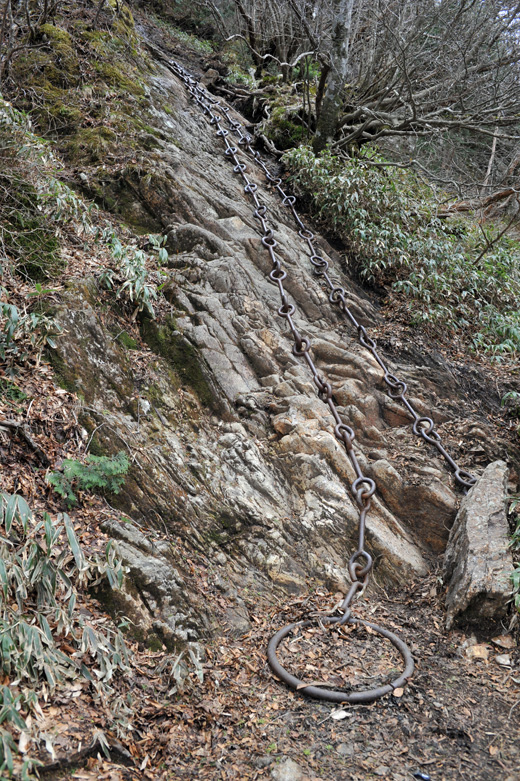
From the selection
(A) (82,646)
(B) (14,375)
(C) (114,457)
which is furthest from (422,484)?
(B) (14,375)

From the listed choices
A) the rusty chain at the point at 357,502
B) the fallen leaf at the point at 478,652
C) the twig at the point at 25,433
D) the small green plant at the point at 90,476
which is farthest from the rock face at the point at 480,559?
the twig at the point at 25,433

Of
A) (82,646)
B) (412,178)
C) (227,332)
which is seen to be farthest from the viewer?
(412,178)

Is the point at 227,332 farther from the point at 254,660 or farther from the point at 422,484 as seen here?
the point at 254,660

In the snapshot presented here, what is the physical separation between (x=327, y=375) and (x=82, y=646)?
356 cm

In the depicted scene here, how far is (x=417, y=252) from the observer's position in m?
7.20

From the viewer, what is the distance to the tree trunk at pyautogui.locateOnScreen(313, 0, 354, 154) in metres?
8.28

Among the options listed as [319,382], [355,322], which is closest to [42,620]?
[319,382]

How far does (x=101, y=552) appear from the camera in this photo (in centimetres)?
292

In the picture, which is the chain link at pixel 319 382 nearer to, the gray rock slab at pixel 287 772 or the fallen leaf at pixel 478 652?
the fallen leaf at pixel 478 652

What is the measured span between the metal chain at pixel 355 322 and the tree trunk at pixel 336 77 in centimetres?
119

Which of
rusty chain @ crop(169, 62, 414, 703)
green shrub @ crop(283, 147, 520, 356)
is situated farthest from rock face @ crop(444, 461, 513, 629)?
green shrub @ crop(283, 147, 520, 356)

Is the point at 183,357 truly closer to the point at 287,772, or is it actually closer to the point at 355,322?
the point at 355,322

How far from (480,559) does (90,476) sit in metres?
2.76

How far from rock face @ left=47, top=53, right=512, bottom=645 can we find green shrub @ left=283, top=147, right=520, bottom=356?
124 cm
